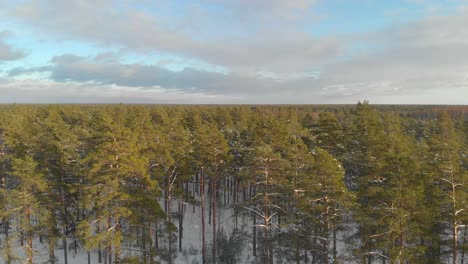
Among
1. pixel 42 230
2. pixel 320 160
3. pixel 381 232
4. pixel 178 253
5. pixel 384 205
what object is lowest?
pixel 178 253

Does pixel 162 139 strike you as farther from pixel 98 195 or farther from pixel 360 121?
pixel 360 121

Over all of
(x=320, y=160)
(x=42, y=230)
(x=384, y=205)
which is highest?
(x=320, y=160)

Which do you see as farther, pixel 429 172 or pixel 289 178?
pixel 289 178

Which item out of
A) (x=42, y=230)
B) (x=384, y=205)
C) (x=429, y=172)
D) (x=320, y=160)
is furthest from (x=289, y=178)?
(x=42, y=230)

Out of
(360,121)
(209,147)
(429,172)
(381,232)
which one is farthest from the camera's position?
(360,121)

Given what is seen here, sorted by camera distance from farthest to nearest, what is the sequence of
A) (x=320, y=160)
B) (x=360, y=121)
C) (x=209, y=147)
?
(x=360, y=121) < (x=209, y=147) < (x=320, y=160)

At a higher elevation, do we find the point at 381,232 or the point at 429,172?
the point at 429,172

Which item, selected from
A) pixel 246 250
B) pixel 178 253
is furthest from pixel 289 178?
pixel 178 253

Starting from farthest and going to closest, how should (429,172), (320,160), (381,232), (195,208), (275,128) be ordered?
(195,208)
(275,128)
(429,172)
(320,160)
(381,232)

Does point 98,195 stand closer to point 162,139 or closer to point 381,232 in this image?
point 162,139
